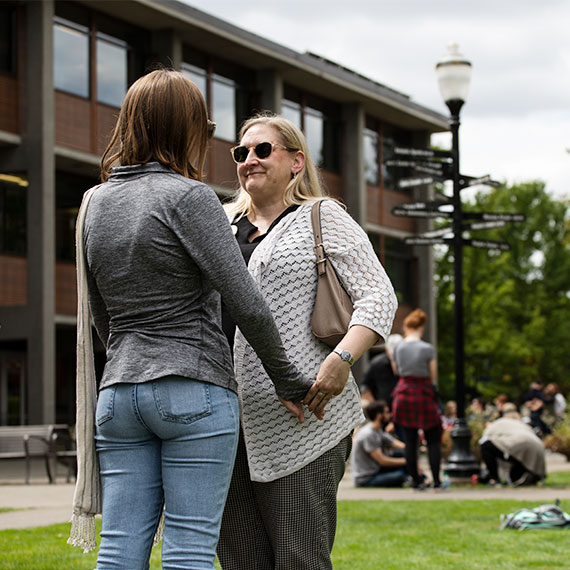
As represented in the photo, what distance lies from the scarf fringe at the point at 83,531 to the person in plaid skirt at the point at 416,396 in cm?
898

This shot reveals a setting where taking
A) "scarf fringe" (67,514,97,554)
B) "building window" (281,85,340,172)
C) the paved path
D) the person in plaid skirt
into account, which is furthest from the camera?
"building window" (281,85,340,172)

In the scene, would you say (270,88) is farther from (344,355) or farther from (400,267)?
(344,355)

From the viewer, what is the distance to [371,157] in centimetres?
3847

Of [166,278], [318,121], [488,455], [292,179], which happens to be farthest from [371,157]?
[166,278]

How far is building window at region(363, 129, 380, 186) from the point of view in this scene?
38125mm

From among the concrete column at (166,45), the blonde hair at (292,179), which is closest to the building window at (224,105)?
the concrete column at (166,45)

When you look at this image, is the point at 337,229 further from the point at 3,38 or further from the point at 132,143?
the point at 3,38

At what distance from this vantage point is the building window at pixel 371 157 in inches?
1501

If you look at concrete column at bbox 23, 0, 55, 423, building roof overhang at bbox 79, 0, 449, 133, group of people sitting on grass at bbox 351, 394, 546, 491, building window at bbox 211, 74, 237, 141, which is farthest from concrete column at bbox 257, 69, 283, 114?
group of people sitting on grass at bbox 351, 394, 546, 491

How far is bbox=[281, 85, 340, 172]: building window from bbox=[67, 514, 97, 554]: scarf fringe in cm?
3072

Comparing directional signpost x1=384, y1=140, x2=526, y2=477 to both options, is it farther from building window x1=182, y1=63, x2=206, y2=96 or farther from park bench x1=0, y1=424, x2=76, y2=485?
building window x1=182, y1=63, x2=206, y2=96

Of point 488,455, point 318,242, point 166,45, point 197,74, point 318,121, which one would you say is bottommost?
point 488,455

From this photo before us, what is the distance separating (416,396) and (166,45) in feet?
59.5

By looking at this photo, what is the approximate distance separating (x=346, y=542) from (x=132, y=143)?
5.22 metres
